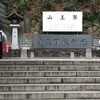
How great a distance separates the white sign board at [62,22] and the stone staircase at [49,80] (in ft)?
35.1

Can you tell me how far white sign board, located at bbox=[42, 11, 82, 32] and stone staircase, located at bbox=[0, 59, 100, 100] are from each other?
1070 centimetres

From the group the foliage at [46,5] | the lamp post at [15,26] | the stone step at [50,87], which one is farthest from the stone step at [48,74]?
the foliage at [46,5]

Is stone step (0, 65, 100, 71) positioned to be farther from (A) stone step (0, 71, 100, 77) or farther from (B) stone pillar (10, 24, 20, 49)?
(B) stone pillar (10, 24, 20, 49)

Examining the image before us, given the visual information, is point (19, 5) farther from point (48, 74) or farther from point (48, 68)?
point (48, 74)

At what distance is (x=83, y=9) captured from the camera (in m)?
21.8

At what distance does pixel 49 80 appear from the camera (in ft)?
21.7

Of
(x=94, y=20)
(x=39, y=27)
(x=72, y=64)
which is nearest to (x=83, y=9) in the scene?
(x=94, y=20)

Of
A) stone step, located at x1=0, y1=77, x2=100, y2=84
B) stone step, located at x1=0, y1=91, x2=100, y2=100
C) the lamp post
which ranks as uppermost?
the lamp post

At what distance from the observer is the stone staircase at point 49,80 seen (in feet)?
18.8

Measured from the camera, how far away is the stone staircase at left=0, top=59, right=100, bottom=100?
5.73 m

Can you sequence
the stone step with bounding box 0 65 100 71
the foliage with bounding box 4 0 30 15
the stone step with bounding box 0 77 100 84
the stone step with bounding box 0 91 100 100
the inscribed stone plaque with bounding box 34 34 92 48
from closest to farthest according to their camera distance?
the stone step with bounding box 0 91 100 100 < the stone step with bounding box 0 77 100 84 < the stone step with bounding box 0 65 100 71 < the inscribed stone plaque with bounding box 34 34 92 48 < the foliage with bounding box 4 0 30 15

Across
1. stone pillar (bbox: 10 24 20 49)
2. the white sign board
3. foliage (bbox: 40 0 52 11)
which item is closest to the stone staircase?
the white sign board

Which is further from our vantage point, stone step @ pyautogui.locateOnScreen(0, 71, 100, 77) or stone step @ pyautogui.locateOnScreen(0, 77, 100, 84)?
stone step @ pyautogui.locateOnScreen(0, 71, 100, 77)

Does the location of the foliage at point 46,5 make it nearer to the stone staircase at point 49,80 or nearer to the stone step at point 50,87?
the stone staircase at point 49,80
